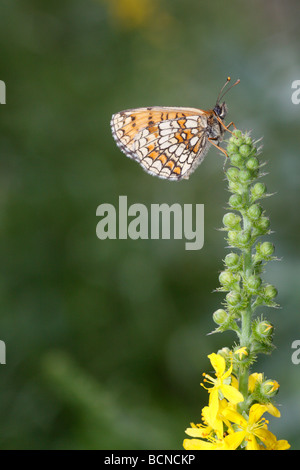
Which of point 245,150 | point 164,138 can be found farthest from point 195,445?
point 164,138

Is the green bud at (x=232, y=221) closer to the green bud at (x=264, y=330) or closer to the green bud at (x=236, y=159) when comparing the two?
the green bud at (x=236, y=159)

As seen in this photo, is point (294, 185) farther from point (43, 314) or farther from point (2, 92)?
point (2, 92)

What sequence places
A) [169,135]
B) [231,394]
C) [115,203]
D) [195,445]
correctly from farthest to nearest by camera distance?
[115,203], [169,135], [195,445], [231,394]

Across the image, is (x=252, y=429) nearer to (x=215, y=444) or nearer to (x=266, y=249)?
(x=215, y=444)

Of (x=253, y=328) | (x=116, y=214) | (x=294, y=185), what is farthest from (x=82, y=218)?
(x=253, y=328)

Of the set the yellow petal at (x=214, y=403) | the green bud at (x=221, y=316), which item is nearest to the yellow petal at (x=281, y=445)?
the yellow petal at (x=214, y=403)

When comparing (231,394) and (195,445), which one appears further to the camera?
(195,445)
